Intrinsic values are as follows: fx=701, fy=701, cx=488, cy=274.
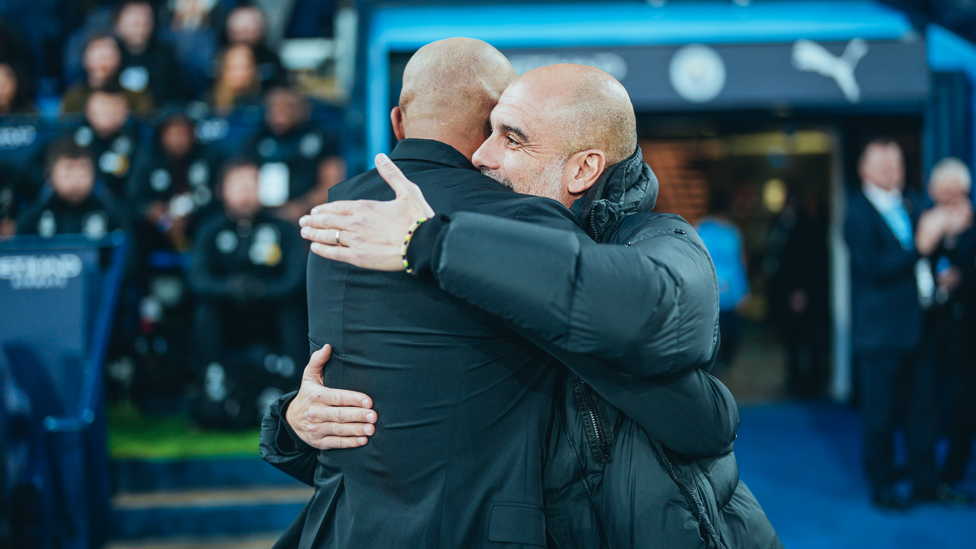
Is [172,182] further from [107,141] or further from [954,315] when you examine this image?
[954,315]

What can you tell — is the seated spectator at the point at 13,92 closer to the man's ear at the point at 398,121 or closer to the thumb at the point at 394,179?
the man's ear at the point at 398,121

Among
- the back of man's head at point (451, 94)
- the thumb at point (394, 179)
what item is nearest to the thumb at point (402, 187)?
the thumb at point (394, 179)

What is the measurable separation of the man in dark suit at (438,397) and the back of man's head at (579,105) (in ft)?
0.75

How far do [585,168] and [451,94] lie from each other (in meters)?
0.32

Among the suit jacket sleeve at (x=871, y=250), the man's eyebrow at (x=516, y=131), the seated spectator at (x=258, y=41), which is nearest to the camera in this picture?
the man's eyebrow at (x=516, y=131)

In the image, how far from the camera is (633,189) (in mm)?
1477

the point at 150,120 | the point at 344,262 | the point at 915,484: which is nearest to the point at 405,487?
the point at 344,262

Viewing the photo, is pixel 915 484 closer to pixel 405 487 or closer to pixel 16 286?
pixel 405 487

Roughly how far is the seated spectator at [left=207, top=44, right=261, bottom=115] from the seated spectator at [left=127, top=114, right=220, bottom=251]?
0.53 meters

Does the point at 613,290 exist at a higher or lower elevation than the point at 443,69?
lower

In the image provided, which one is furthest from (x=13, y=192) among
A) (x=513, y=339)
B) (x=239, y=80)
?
(x=513, y=339)

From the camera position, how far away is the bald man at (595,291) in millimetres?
1072

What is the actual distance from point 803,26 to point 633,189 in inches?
158

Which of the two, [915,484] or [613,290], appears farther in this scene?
[915,484]
